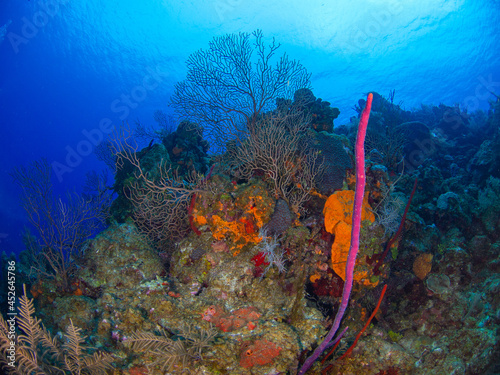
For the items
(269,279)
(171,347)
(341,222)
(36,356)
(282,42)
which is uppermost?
(282,42)

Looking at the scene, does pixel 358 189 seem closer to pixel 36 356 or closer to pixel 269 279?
pixel 269 279

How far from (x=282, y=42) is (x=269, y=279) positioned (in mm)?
37928

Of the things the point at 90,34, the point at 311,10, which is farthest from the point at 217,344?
the point at 90,34

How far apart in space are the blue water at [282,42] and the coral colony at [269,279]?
3478 cm

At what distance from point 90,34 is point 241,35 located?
40.7 m

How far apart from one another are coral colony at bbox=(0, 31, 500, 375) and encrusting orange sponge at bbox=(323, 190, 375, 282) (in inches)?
0.8

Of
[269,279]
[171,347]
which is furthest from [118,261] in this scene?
[269,279]

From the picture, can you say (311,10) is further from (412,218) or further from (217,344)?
(217,344)

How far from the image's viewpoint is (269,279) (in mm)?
3609

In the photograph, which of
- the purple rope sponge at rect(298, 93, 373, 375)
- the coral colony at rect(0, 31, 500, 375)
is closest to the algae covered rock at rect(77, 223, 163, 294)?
the coral colony at rect(0, 31, 500, 375)

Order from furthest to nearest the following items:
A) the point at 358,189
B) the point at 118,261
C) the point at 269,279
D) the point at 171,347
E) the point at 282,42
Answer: the point at 282,42
the point at 118,261
the point at 269,279
the point at 171,347
the point at 358,189

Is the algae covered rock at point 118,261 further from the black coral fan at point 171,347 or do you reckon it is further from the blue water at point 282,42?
the blue water at point 282,42

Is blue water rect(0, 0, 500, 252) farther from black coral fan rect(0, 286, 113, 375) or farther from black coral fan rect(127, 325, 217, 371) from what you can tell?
black coral fan rect(0, 286, 113, 375)

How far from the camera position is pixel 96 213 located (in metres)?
5.55
